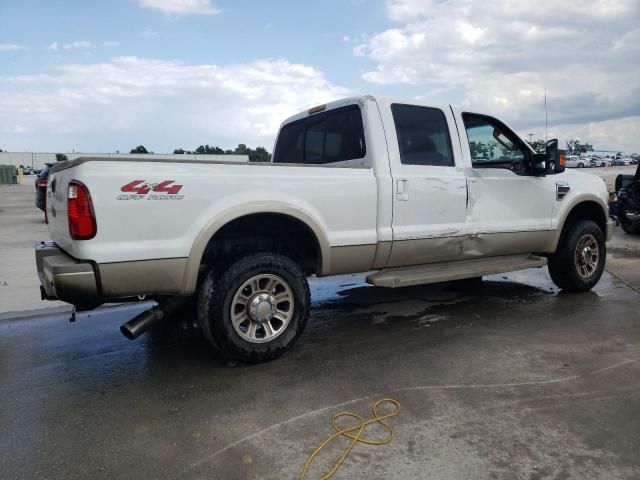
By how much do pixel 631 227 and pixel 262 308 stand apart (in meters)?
10.3

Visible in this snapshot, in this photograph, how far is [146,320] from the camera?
11.8 ft

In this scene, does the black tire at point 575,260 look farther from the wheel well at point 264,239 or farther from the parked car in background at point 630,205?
the parked car in background at point 630,205

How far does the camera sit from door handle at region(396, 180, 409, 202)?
4.27m

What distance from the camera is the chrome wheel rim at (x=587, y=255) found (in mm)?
5824

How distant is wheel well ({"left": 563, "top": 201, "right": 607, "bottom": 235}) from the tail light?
510 cm

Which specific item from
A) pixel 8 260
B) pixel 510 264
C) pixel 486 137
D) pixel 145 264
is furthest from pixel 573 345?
pixel 8 260

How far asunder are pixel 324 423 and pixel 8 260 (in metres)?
7.12

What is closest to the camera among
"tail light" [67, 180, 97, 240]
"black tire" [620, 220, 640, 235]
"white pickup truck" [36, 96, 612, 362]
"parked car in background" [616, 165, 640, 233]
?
"tail light" [67, 180, 97, 240]

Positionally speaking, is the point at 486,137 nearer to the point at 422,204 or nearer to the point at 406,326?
the point at 422,204

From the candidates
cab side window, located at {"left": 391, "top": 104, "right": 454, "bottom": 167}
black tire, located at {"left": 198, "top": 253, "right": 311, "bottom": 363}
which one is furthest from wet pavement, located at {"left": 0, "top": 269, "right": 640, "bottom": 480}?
cab side window, located at {"left": 391, "top": 104, "right": 454, "bottom": 167}

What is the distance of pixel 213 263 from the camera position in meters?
3.93

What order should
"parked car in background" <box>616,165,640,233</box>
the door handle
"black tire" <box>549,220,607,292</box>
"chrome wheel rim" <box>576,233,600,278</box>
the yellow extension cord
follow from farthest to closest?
1. "parked car in background" <box>616,165,640,233</box>
2. "chrome wheel rim" <box>576,233,600,278</box>
3. "black tire" <box>549,220,607,292</box>
4. the door handle
5. the yellow extension cord

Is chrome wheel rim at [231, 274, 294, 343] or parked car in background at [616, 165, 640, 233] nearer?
chrome wheel rim at [231, 274, 294, 343]

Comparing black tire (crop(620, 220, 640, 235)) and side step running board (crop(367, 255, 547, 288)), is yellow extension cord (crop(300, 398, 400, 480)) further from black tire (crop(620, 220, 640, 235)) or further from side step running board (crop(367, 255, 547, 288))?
black tire (crop(620, 220, 640, 235))
